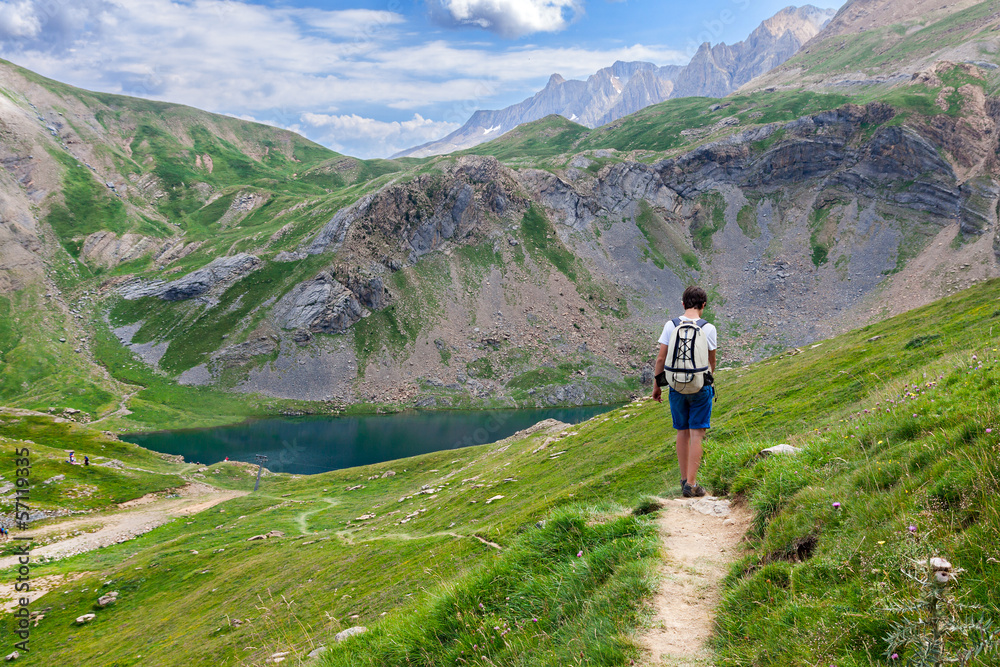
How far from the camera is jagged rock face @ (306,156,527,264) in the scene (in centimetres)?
15638

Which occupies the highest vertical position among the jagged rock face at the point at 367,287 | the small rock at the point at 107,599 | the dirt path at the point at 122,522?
the jagged rock face at the point at 367,287

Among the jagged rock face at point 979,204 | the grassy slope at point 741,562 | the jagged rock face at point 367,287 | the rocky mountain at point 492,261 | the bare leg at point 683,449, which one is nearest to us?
the grassy slope at point 741,562

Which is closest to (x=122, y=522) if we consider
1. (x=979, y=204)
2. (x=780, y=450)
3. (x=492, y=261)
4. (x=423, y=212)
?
(x=780, y=450)

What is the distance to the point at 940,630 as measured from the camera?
2.81 m

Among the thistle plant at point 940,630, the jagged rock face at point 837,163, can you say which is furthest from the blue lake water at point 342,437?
the jagged rock face at point 837,163

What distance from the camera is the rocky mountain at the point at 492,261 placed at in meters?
133

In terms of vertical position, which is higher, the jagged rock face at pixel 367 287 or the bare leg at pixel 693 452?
the jagged rock face at pixel 367 287

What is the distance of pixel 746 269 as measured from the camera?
16400 centimetres

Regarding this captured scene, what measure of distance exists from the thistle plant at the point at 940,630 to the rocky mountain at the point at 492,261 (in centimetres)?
13049

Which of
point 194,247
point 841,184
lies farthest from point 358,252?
point 841,184

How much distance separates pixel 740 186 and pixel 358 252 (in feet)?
496

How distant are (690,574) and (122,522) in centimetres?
6434

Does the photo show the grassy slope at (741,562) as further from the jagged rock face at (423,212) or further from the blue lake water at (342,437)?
the jagged rock face at (423,212)

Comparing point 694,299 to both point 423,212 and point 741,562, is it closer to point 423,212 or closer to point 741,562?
point 741,562
